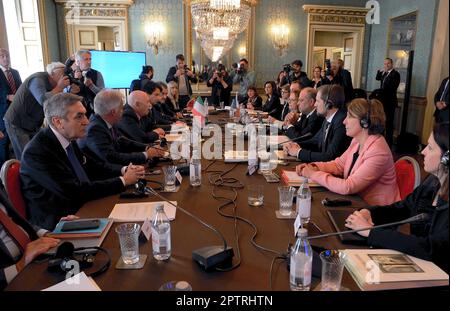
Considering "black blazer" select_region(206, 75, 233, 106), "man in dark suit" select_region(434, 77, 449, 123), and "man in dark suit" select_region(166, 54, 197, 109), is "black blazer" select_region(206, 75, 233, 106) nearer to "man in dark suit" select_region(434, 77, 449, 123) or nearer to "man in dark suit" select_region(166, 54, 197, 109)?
"man in dark suit" select_region(166, 54, 197, 109)

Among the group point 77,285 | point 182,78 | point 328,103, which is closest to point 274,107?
point 182,78

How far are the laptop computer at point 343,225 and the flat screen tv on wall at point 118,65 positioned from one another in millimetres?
5572

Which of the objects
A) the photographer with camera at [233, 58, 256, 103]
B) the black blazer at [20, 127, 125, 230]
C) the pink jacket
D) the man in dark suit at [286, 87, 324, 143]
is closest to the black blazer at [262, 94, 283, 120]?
the photographer with camera at [233, 58, 256, 103]

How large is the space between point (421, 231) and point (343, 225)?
0.93 ft

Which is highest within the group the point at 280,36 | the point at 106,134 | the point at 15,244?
the point at 280,36

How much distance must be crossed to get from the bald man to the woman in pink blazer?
1854 mm

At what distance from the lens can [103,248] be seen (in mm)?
1256

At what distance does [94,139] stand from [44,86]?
1.46 m

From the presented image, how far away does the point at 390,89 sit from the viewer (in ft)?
20.9

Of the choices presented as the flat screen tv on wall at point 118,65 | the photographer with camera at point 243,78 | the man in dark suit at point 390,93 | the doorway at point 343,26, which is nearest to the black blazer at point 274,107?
the photographer with camera at point 243,78

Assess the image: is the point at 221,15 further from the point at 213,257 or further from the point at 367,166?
the point at 213,257

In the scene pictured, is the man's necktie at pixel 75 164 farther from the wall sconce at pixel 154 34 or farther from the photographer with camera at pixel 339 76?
the wall sconce at pixel 154 34

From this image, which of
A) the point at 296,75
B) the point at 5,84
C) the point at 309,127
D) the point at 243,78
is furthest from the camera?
the point at 243,78
